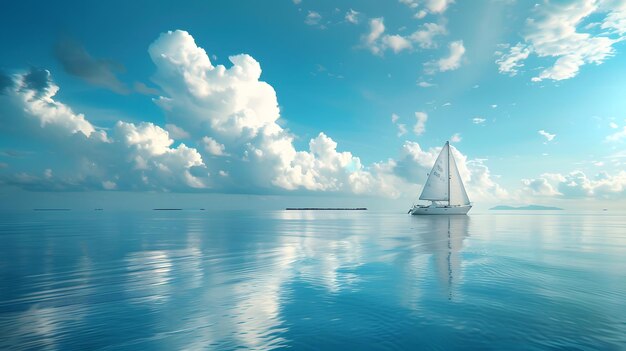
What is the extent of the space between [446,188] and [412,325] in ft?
431

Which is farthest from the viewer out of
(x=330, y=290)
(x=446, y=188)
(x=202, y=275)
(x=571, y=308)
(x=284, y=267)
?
(x=446, y=188)

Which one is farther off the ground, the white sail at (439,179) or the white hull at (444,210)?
the white sail at (439,179)

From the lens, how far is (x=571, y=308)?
1588 cm

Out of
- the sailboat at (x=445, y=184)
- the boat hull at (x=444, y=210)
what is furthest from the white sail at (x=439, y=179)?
the boat hull at (x=444, y=210)

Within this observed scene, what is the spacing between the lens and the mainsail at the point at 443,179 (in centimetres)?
13262

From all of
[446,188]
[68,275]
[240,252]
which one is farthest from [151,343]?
[446,188]

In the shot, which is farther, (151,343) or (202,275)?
(202,275)

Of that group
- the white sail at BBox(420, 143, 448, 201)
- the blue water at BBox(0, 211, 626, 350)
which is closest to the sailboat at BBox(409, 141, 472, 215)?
the white sail at BBox(420, 143, 448, 201)

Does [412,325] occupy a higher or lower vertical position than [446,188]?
lower

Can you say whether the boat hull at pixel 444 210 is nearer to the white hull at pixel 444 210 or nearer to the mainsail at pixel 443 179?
the white hull at pixel 444 210

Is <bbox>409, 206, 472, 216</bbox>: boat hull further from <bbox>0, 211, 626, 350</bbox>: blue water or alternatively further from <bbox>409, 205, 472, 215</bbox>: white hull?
<bbox>0, 211, 626, 350</bbox>: blue water

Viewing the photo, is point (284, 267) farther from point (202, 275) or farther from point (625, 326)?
point (625, 326)

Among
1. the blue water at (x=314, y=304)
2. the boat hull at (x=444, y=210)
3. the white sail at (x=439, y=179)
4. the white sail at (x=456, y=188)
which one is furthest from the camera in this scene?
the boat hull at (x=444, y=210)

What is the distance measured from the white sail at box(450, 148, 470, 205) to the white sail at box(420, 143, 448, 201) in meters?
2.28
